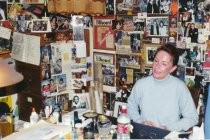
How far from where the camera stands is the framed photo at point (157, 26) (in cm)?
281

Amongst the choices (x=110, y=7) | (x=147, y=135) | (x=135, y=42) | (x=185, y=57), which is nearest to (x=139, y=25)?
(x=135, y=42)

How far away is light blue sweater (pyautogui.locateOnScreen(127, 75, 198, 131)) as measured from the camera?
2.26m

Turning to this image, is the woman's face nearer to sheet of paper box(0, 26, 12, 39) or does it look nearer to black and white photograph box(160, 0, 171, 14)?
black and white photograph box(160, 0, 171, 14)

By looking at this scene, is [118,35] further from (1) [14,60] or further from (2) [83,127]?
(2) [83,127]

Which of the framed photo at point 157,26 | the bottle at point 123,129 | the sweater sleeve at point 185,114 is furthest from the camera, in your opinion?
the framed photo at point 157,26

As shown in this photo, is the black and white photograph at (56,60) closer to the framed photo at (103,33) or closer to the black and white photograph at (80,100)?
the black and white photograph at (80,100)

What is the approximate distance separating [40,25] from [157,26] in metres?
1.10

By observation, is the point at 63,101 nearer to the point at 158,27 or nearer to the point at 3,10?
the point at 3,10

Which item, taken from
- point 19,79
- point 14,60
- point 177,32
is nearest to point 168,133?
point 19,79

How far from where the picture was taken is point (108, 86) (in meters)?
3.35

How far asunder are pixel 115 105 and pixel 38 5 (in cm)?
126

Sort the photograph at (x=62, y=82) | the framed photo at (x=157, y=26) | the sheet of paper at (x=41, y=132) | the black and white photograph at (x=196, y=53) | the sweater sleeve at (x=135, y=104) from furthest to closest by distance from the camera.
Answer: the photograph at (x=62, y=82)
the framed photo at (x=157, y=26)
the black and white photograph at (x=196, y=53)
the sweater sleeve at (x=135, y=104)
the sheet of paper at (x=41, y=132)

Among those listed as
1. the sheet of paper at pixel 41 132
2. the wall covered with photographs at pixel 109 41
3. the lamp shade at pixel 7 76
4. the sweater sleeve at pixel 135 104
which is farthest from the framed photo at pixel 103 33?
the lamp shade at pixel 7 76

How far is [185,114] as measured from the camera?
7.38 feet
